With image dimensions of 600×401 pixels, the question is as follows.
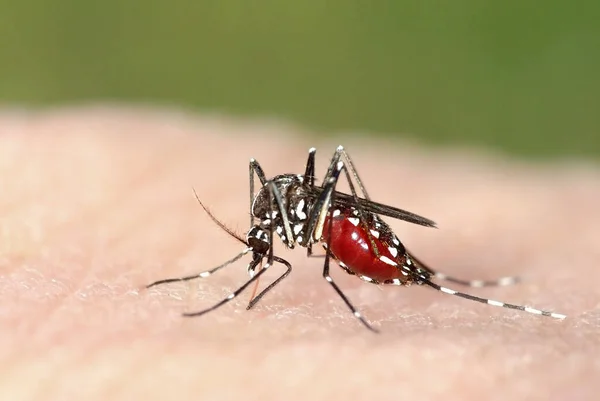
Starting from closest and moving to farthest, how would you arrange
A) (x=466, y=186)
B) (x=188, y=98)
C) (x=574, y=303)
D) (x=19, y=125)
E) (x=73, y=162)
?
(x=574, y=303) < (x=73, y=162) < (x=19, y=125) < (x=466, y=186) < (x=188, y=98)

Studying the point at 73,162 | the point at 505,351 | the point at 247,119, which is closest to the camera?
the point at 505,351

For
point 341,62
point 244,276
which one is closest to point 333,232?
point 244,276

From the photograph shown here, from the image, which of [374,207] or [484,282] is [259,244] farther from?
[484,282]

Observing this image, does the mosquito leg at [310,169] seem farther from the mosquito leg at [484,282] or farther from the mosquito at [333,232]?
the mosquito leg at [484,282]


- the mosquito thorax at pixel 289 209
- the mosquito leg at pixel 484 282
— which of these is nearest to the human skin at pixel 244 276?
the mosquito leg at pixel 484 282

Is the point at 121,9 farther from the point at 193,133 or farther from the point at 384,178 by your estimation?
the point at 384,178

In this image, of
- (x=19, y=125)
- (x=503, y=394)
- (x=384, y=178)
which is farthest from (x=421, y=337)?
(x=19, y=125)
